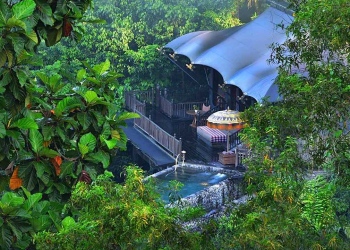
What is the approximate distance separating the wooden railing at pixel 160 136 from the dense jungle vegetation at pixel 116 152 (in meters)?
8.11

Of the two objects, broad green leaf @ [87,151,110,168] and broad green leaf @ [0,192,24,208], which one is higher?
broad green leaf @ [87,151,110,168]

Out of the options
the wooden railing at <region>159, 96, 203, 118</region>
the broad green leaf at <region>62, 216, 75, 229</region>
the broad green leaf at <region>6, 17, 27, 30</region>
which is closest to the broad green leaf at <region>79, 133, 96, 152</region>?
the broad green leaf at <region>62, 216, 75, 229</region>

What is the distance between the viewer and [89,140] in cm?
418

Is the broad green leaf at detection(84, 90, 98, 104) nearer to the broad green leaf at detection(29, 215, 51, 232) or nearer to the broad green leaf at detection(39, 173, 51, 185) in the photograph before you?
the broad green leaf at detection(39, 173, 51, 185)

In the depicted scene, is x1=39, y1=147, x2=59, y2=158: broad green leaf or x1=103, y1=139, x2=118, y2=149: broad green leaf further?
x1=103, y1=139, x2=118, y2=149: broad green leaf

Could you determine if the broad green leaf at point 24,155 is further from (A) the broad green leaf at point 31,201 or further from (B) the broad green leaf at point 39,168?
(A) the broad green leaf at point 31,201

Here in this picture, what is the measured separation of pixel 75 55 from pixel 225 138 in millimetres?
6702

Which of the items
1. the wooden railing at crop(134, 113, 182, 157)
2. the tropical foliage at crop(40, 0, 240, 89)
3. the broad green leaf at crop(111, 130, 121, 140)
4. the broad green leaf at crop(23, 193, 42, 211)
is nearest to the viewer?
the broad green leaf at crop(23, 193, 42, 211)

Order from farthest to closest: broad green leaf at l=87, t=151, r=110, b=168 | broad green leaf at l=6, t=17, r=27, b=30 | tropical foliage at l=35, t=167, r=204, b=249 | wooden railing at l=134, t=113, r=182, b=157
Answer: wooden railing at l=134, t=113, r=182, b=157 < tropical foliage at l=35, t=167, r=204, b=249 < broad green leaf at l=87, t=151, r=110, b=168 < broad green leaf at l=6, t=17, r=27, b=30

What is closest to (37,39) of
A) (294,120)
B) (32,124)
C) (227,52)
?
(32,124)

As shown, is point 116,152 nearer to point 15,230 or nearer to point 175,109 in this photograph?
point 15,230

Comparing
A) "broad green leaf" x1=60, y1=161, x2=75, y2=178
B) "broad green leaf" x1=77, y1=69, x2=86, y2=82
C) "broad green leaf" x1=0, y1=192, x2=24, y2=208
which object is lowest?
"broad green leaf" x1=0, y1=192, x2=24, y2=208

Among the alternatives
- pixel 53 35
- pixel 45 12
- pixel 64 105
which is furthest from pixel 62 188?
pixel 45 12

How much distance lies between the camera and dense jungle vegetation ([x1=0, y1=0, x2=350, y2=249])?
3.93m
